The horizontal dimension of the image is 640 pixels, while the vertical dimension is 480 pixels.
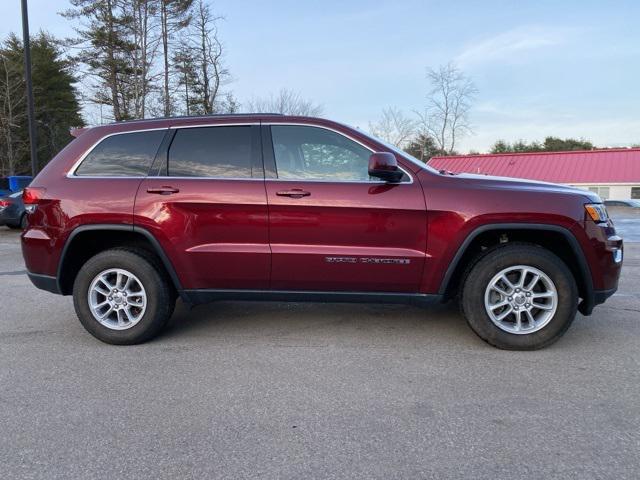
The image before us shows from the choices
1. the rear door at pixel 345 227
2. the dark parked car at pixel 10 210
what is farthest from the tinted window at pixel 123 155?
the dark parked car at pixel 10 210

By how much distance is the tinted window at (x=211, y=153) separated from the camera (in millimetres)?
4016

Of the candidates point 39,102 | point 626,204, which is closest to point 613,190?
point 626,204

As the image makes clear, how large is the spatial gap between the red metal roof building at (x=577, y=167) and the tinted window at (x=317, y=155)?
29867mm

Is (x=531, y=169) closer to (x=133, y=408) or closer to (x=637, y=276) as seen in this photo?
(x=637, y=276)

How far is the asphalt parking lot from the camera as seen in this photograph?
246cm

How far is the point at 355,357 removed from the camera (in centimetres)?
383

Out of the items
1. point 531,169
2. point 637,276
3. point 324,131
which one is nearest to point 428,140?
point 531,169

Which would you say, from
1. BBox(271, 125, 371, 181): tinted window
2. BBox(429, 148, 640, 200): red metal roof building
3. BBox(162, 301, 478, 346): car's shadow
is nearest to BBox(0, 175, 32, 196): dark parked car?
BBox(162, 301, 478, 346): car's shadow

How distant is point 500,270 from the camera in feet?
12.5

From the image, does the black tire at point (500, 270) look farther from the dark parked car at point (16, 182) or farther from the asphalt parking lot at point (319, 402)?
the dark parked car at point (16, 182)

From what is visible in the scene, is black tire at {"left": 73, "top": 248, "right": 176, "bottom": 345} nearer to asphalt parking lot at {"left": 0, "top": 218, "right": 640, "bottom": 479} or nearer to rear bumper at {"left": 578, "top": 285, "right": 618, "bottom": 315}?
asphalt parking lot at {"left": 0, "top": 218, "right": 640, "bottom": 479}

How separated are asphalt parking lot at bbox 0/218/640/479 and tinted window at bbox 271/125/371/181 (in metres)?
1.41

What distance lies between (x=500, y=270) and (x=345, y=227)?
125 centimetres

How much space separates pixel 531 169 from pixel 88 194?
36.5 m
